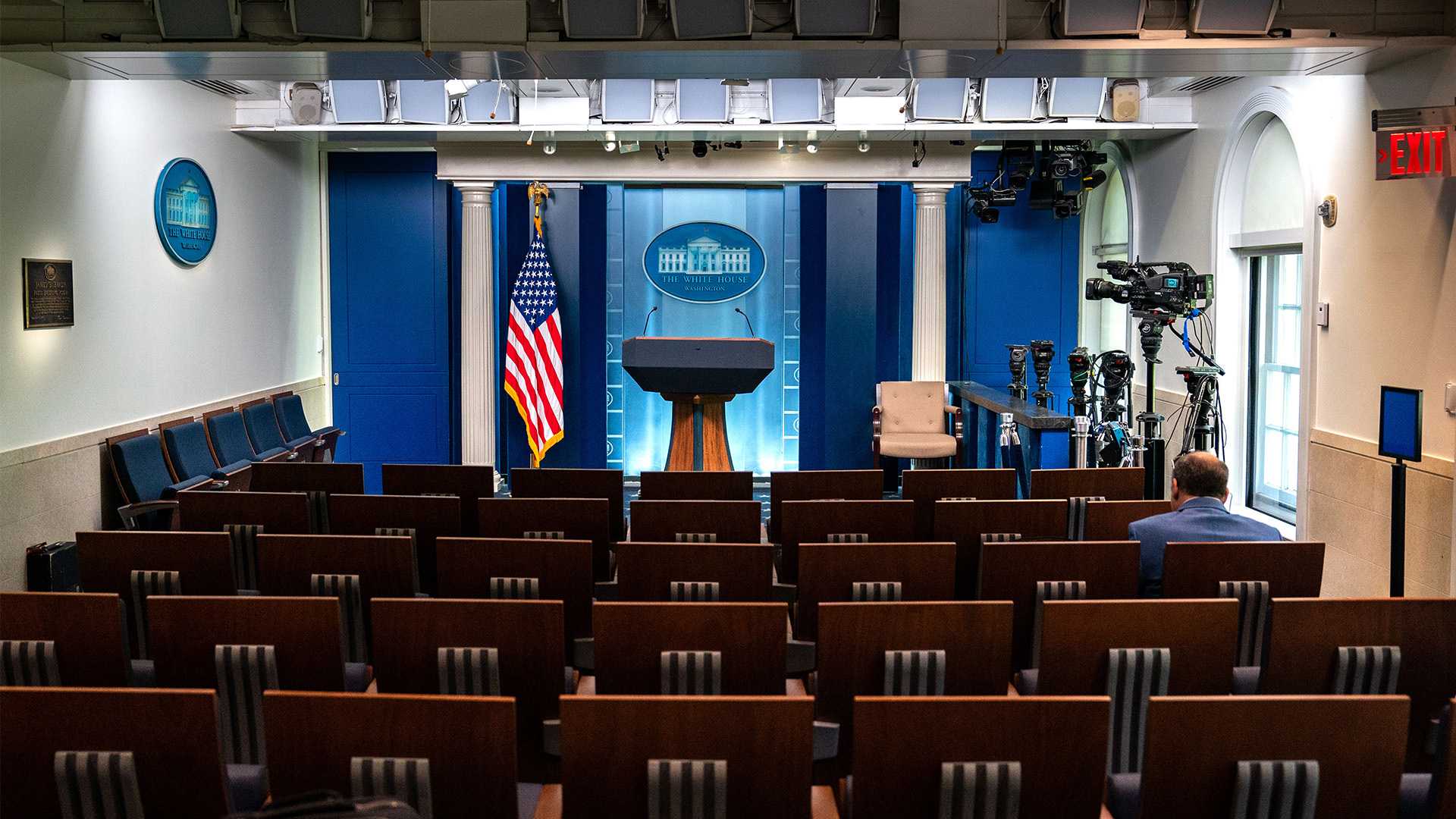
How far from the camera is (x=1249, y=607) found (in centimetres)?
409

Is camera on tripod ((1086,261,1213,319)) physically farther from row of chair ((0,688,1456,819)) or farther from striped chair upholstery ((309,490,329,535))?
row of chair ((0,688,1456,819))

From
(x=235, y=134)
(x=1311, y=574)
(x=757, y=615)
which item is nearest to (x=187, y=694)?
(x=757, y=615)

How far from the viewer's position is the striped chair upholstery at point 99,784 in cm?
249

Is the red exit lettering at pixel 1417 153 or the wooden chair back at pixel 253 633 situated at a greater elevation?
the red exit lettering at pixel 1417 153

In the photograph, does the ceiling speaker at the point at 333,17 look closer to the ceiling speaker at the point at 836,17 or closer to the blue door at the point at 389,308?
the ceiling speaker at the point at 836,17

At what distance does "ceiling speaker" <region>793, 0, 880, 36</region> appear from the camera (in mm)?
6031

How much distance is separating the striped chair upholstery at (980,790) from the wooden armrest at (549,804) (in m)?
1.05

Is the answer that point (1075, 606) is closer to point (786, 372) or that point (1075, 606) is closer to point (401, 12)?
point (401, 12)

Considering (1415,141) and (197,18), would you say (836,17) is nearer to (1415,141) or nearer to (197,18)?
(1415,141)

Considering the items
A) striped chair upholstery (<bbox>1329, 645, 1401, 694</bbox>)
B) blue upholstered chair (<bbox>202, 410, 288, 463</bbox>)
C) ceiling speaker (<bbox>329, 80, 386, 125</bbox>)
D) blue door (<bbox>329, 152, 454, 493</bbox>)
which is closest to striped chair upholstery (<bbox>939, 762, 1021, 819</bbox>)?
striped chair upholstery (<bbox>1329, 645, 1401, 694</bbox>)

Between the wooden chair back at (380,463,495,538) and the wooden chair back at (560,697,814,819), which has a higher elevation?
the wooden chair back at (380,463,495,538)

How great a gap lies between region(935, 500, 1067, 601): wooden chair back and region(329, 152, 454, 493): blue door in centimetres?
799

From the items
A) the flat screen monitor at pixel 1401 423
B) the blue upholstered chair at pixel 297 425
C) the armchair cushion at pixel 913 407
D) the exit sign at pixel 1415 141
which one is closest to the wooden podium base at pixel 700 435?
the armchair cushion at pixel 913 407

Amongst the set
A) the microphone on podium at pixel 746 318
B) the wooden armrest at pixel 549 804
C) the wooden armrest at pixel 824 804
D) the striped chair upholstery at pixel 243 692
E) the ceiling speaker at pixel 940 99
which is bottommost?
the wooden armrest at pixel 549 804
